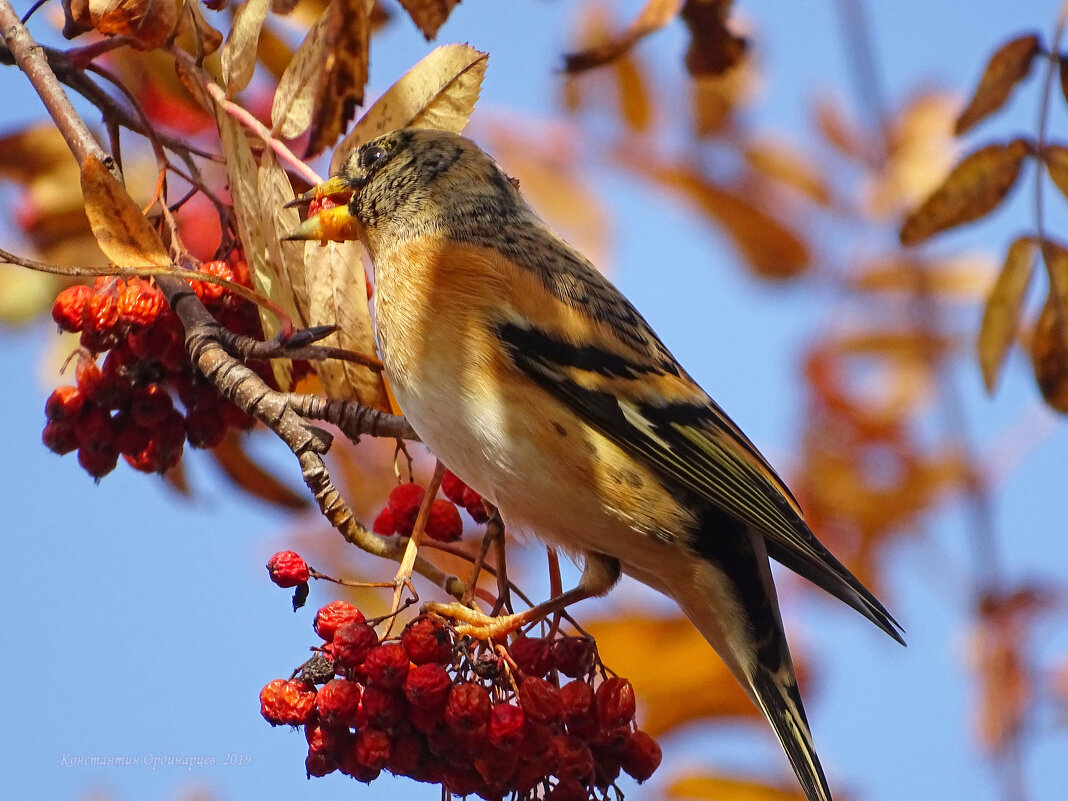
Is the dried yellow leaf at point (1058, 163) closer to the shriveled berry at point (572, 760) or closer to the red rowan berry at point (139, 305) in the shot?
the shriveled berry at point (572, 760)

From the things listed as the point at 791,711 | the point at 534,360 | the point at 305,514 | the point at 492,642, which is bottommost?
the point at 492,642

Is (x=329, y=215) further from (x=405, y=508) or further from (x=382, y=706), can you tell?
(x=382, y=706)

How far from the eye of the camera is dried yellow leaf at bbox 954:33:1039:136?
274 cm

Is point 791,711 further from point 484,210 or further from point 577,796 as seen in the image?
point 484,210

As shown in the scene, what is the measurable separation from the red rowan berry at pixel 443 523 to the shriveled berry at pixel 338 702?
0.51 meters

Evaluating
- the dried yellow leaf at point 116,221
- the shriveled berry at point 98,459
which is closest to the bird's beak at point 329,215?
the dried yellow leaf at point 116,221

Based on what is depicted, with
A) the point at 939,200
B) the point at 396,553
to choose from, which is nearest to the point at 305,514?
the point at 396,553

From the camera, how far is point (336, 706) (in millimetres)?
2115

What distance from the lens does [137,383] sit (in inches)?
104

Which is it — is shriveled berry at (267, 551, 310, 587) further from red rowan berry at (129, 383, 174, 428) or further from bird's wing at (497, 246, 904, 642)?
bird's wing at (497, 246, 904, 642)

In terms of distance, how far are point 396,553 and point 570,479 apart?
23.3 inches

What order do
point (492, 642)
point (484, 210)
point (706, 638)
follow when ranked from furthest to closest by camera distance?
point (484, 210), point (706, 638), point (492, 642)

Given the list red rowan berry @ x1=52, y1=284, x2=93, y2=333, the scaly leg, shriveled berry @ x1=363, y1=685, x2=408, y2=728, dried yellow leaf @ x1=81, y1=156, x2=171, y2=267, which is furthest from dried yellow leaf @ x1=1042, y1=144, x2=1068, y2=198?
red rowan berry @ x1=52, y1=284, x2=93, y2=333

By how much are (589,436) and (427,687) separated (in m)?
0.94
